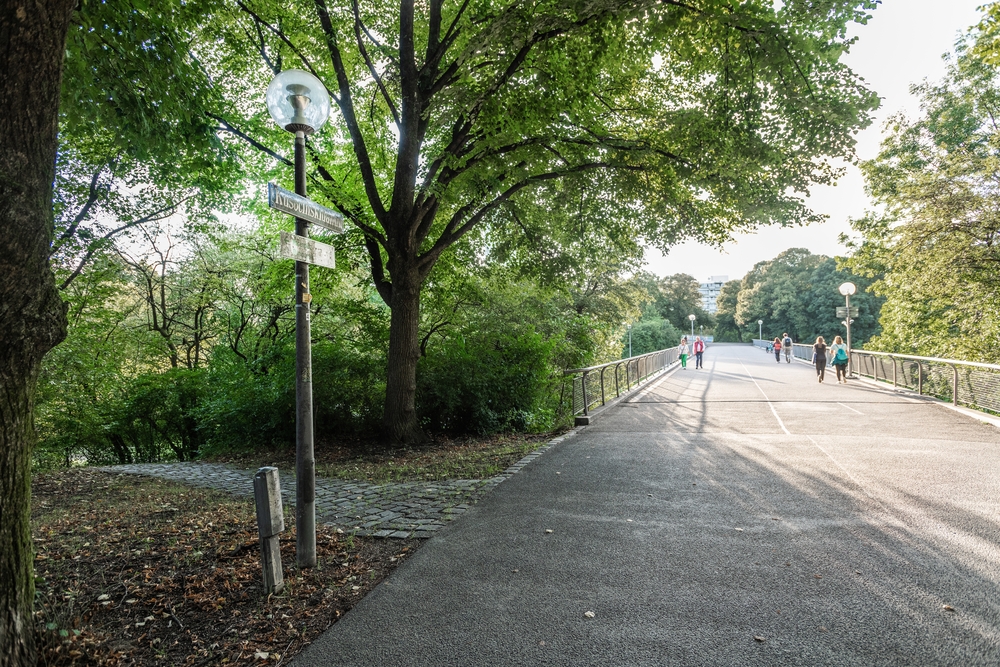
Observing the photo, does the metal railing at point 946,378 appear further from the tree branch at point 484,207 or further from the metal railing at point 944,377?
the tree branch at point 484,207

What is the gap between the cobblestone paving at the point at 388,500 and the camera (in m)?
5.00

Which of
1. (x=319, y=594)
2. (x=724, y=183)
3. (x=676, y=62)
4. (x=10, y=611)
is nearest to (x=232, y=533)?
(x=319, y=594)

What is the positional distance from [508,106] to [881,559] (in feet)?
22.9

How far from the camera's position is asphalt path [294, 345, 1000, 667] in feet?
→ 9.28

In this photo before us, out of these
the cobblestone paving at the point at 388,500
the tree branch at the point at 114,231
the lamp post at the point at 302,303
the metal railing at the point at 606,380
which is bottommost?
the cobblestone paving at the point at 388,500

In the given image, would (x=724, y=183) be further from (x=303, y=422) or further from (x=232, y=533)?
(x=232, y=533)

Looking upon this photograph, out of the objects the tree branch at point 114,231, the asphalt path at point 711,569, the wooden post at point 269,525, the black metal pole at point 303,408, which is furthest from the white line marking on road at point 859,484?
the tree branch at point 114,231

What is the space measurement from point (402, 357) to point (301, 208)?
616 centimetres

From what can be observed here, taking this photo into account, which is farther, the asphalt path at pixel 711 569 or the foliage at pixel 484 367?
the foliage at pixel 484 367

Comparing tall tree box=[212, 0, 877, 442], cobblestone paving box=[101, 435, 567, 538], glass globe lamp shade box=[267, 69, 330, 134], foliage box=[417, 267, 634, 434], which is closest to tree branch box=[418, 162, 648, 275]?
tall tree box=[212, 0, 877, 442]

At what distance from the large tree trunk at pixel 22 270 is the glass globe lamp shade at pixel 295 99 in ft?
4.56

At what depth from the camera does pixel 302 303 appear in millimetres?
3832

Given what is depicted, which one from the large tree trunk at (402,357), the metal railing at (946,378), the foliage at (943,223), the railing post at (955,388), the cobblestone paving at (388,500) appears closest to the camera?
the cobblestone paving at (388,500)

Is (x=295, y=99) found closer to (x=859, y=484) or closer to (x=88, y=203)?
(x=859, y=484)
